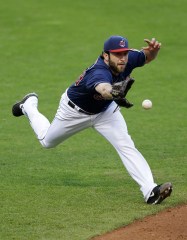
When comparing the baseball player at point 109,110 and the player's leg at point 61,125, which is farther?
the player's leg at point 61,125

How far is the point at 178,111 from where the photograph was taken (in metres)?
15.7

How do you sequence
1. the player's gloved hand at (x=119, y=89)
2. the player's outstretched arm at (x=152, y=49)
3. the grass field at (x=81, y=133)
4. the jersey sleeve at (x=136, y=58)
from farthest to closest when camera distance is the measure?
1. the player's outstretched arm at (x=152, y=49)
2. the jersey sleeve at (x=136, y=58)
3. the grass field at (x=81, y=133)
4. the player's gloved hand at (x=119, y=89)

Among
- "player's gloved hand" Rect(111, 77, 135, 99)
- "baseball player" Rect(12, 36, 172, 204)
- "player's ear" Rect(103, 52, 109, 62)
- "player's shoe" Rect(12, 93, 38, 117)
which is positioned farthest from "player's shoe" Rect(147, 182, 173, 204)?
"player's shoe" Rect(12, 93, 38, 117)

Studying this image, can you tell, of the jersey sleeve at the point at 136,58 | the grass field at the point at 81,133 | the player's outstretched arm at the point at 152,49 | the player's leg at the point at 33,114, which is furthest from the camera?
the player's leg at the point at 33,114

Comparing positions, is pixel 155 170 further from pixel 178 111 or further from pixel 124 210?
pixel 178 111

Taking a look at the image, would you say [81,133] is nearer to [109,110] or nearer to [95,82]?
[109,110]

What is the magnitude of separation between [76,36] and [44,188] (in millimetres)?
11752

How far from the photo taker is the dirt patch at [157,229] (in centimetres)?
859

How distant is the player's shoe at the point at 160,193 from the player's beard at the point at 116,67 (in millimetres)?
1476

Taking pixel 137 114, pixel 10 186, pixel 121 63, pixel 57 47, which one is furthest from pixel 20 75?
pixel 121 63

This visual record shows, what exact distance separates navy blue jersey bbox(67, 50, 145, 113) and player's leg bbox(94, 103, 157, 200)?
6.7 inches

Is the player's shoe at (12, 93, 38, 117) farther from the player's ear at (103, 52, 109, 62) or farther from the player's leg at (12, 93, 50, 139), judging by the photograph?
the player's ear at (103, 52, 109, 62)

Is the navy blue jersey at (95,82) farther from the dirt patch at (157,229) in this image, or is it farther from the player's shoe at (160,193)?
the dirt patch at (157,229)

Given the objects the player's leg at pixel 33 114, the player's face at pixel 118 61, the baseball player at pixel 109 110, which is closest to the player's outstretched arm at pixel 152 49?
the baseball player at pixel 109 110
